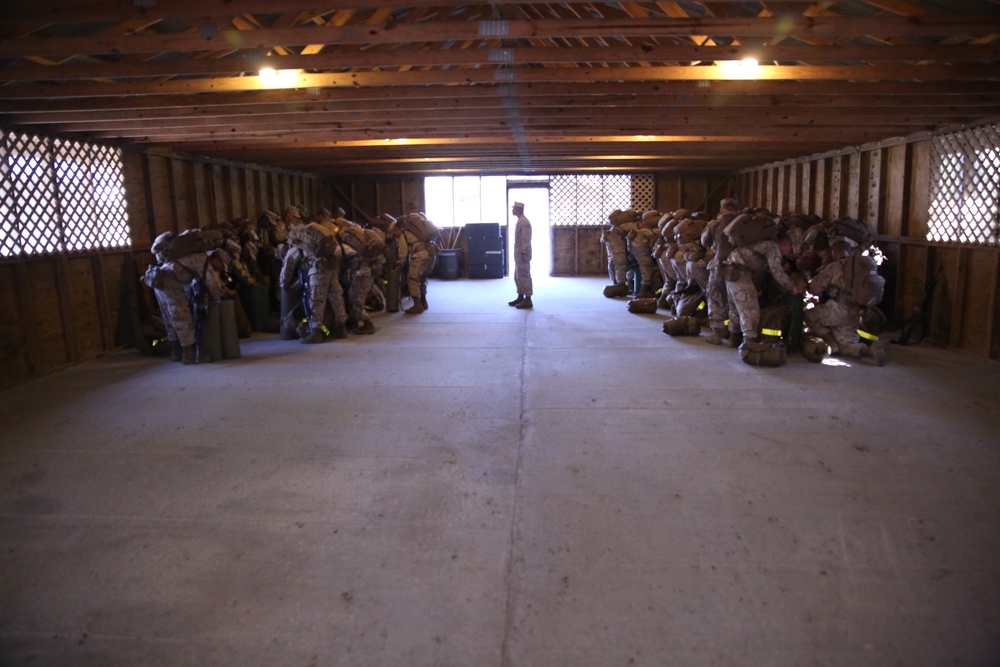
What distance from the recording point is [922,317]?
23.1ft

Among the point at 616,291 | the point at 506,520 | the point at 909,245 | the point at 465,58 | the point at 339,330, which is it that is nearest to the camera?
the point at 506,520

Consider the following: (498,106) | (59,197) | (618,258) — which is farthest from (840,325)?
(59,197)

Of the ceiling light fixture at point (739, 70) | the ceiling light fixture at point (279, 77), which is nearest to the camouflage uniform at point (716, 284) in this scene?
the ceiling light fixture at point (739, 70)

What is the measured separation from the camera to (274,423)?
15.3 feet

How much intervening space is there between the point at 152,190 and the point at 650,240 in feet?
21.7

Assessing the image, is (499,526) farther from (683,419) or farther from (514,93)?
(514,93)

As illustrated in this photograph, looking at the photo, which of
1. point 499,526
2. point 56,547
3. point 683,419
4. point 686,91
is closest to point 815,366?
point 683,419

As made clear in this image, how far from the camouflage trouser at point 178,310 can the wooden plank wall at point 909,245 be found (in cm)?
739

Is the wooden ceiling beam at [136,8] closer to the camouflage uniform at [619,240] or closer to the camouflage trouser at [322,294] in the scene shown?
the camouflage trouser at [322,294]

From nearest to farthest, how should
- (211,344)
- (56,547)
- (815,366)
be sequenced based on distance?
(56,547), (815,366), (211,344)

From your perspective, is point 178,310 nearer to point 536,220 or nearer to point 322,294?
point 322,294

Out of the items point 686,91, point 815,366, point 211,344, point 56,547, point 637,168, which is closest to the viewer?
point 56,547

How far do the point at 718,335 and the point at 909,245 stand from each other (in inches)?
94.8

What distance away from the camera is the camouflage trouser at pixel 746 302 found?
6.52 metres
